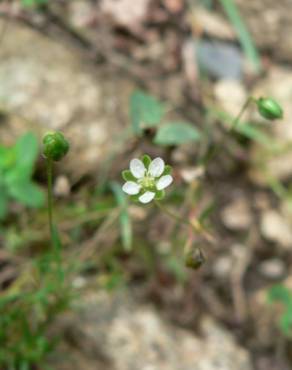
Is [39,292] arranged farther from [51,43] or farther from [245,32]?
[245,32]

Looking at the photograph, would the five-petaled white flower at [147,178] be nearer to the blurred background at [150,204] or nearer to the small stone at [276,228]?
the blurred background at [150,204]

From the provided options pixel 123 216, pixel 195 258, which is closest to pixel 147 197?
pixel 195 258

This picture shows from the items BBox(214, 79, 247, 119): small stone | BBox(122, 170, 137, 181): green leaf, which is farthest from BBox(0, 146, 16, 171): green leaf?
BBox(214, 79, 247, 119): small stone

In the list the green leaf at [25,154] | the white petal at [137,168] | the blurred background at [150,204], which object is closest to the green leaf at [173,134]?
the blurred background at [150,204]

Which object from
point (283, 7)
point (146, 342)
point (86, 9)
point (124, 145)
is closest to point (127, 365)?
point (146, 342)

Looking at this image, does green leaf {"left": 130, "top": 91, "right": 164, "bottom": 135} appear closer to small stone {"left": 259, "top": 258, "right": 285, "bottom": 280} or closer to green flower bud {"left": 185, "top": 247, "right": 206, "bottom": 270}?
green flower bud {"left": 185, "top": 247, "right": 206, "bottom": 270}

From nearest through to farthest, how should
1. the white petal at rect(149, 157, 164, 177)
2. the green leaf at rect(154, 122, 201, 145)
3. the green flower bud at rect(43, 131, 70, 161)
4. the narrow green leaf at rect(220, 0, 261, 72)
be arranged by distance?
the green flower bud at rect(43, 131, 70, 161)
the white petal at rect(149, 157, 164, 177)
the green leaf at rect(154, 122, 201, 145)
the narrow green leaf at rect(220, 0, 261, 72)
